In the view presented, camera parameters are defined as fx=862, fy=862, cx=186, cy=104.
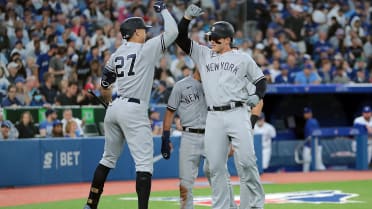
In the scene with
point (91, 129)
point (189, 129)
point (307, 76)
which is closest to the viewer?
point (189, 129)

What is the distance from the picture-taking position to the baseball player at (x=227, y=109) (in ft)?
27.8

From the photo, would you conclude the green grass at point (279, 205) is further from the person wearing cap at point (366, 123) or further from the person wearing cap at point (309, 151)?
the person wearing cap at point (366, 123)

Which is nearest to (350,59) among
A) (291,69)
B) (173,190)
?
(291,69)

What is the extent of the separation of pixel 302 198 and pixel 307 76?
8.18m

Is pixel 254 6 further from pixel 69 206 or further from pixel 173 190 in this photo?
pixel 69 206

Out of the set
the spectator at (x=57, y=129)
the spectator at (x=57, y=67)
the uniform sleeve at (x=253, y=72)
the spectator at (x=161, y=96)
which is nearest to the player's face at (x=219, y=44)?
the uniform sleeve at (x=253, y=72)

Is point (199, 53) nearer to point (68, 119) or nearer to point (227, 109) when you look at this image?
point (227, 109)

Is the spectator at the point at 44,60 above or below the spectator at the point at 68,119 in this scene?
above

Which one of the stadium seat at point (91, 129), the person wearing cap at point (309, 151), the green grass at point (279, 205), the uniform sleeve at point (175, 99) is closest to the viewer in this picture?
the uniform sleeve at point (175, 99)

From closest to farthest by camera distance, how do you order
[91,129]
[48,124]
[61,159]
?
[61,159] < [48,124] < [91,129]

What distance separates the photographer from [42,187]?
581 inches

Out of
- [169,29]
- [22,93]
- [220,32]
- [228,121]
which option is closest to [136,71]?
[169,29]

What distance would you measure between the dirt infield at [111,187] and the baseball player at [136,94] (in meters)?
3.56

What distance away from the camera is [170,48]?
19.9m
